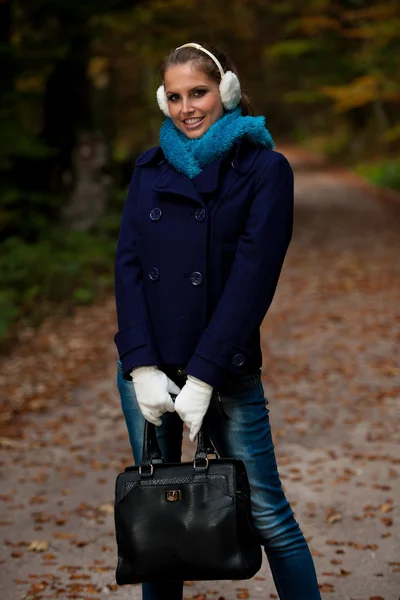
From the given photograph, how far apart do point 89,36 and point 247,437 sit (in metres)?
10.0

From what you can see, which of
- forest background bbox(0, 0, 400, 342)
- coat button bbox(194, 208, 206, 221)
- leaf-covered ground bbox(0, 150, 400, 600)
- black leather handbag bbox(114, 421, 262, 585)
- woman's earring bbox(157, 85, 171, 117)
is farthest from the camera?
forest background bbox(0, 0, 400, 342)

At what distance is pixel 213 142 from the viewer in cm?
282

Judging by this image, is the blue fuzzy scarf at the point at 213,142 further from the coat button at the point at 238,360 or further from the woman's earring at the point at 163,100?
the coat button at the point at 238,360

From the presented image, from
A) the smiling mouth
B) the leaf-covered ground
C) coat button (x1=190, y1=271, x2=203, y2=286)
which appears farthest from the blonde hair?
the leaf-covered ground

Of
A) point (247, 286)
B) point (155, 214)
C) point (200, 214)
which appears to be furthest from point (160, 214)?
point (247, 286)

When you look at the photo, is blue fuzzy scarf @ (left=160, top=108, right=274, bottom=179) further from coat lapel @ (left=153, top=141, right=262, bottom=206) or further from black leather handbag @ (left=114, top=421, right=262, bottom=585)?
black leather handbag @ (left=114, top=421, right=262, bottom=585)

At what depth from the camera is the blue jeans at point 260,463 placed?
2.86 m

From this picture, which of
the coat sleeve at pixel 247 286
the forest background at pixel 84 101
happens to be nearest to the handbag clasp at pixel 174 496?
the coat sleeve at pixel 247 286

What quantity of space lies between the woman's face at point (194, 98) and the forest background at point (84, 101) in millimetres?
6269

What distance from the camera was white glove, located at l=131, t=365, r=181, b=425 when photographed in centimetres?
275

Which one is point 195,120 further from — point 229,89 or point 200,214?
point 200,214

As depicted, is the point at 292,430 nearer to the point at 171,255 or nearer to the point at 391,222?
the point at 171,255

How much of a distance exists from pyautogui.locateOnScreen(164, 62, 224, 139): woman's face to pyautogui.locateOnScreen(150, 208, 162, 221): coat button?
27cm

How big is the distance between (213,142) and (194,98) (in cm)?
18
